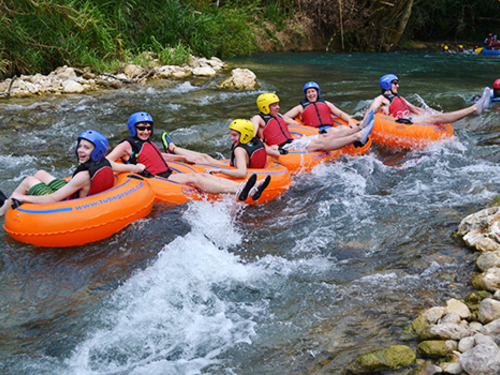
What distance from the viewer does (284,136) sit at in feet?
23.7

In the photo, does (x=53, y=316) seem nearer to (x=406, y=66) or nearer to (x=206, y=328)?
(x=206, y=328)

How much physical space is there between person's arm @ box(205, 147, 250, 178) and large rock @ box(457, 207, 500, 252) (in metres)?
2.65

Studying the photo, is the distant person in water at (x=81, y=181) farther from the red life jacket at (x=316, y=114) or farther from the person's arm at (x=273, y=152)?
the red life jacket at (x=316, y=114)

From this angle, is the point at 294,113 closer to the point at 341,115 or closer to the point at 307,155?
the point at 341,115

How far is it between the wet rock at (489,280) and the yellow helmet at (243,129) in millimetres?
3357

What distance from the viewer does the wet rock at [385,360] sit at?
9.73 ft

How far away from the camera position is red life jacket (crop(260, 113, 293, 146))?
7199 mm

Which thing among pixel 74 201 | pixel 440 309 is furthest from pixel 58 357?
pixel 440 309

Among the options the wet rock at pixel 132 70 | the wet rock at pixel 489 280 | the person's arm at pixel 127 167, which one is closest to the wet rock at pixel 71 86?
the wet rock at pixel 132 70

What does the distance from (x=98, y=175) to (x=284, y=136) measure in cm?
309

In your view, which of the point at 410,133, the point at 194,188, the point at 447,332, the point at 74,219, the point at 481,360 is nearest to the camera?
the point at 481,360

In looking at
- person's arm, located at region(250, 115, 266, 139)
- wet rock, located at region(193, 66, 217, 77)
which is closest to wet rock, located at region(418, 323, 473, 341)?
person's arm, located at region(250, 115, 266, 139)

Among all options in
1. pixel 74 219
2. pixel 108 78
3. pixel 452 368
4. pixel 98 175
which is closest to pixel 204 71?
pixel 108 78

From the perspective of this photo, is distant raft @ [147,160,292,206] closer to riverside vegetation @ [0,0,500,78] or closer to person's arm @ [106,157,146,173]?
person's arm @ [106,157,146,173]
